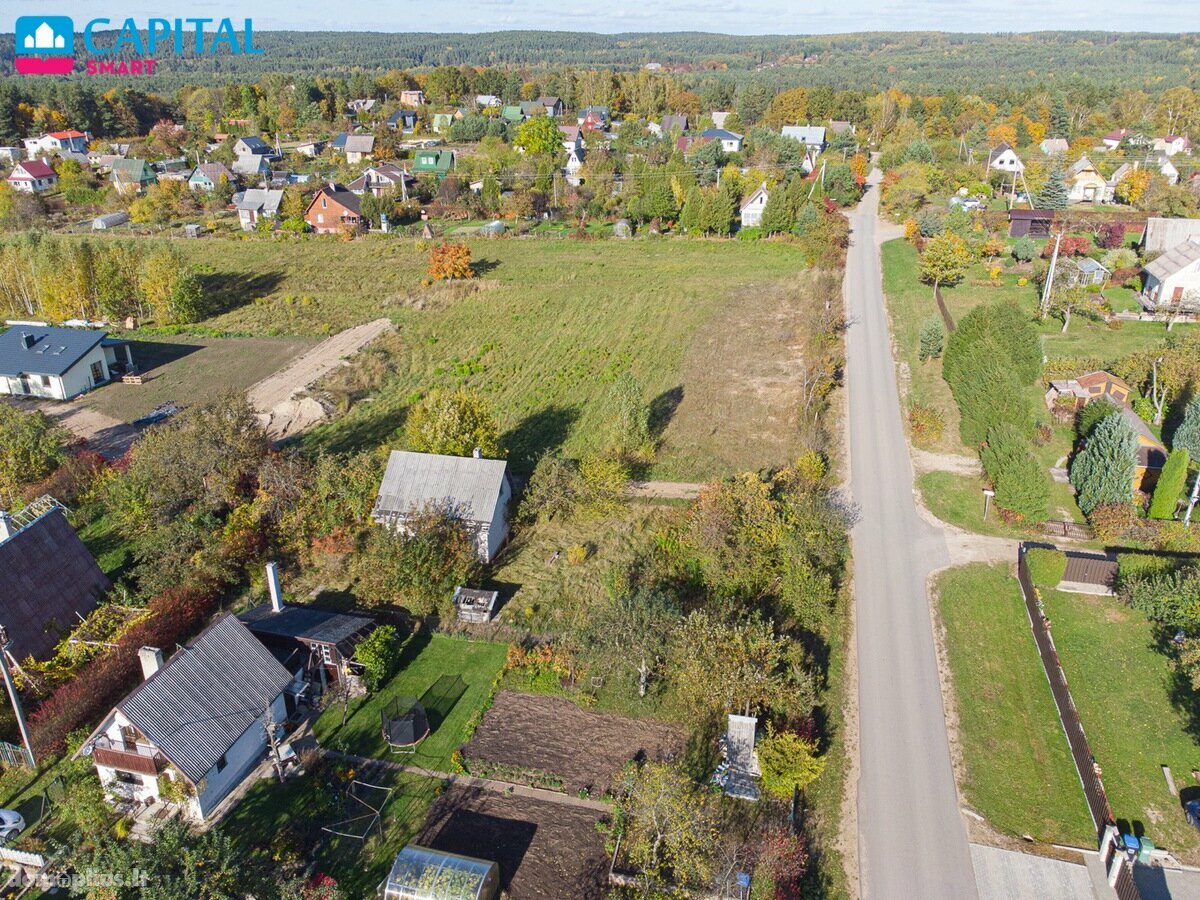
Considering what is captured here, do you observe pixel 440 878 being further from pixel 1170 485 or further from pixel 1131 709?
pixel 1170 485

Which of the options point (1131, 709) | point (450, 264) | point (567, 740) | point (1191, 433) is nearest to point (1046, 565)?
point (1131, 709)

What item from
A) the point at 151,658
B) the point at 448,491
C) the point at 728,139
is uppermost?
the point at 728,139

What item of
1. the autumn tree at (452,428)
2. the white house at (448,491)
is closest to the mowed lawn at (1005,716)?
the white house at (448,491)

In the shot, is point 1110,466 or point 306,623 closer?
point 306,623

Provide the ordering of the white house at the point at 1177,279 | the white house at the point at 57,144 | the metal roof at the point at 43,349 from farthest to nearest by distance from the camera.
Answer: the white house at the point at 57,144 → the white house at the point at 1177,279 → the metal roof at the point at 43,349

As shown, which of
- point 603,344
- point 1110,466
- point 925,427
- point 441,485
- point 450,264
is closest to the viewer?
point 441,485

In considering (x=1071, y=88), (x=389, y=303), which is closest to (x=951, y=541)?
(x=389, y=303)

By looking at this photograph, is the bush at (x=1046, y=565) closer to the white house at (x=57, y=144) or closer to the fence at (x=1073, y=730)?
the fence at (x=1073, y=730)
